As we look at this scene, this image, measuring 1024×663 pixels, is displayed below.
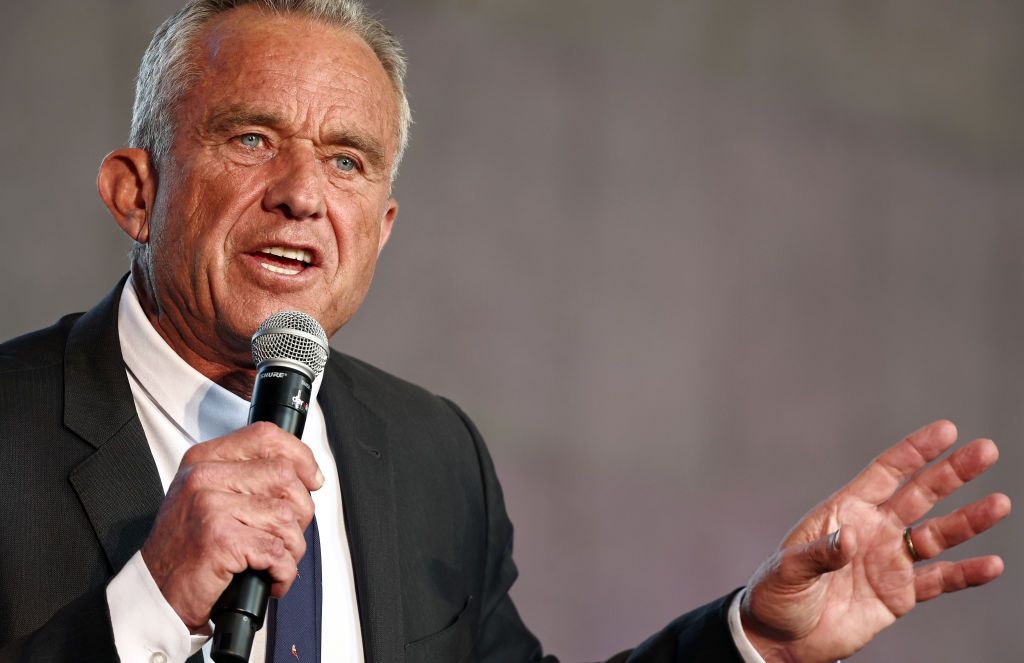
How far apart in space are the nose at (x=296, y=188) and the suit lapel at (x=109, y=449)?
0.40m

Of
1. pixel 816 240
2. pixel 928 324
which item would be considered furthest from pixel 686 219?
pixel 928 324

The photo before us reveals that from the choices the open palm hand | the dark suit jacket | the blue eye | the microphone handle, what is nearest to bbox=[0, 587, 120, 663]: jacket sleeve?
the dark suit jacket

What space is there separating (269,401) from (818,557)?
2.81 feet

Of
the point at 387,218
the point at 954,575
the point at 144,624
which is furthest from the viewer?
the point at 387,218

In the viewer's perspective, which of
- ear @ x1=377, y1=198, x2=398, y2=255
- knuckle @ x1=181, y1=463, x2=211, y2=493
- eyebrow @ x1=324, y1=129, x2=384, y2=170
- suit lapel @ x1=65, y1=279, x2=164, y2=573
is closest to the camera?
knuckle @ x1=181, y1=463, x2=211, y2=493

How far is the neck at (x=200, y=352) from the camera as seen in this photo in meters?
1.93

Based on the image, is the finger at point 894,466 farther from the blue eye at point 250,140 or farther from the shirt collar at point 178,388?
the blue eye at point 250,140

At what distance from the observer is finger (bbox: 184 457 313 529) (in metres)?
1.35

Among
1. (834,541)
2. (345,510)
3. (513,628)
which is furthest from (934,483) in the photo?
(345,510)

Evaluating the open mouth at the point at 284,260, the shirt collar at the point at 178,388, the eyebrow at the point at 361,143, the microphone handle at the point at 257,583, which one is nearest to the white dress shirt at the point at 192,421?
the shirt collar at the point at 178,388

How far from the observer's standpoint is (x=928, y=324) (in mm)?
3645

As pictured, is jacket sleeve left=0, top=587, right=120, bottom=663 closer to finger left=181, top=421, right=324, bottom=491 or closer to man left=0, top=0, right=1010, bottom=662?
man left=0, top=0, right=1010, bottom=662

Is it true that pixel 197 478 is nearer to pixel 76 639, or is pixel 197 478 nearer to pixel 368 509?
pixel 76 639

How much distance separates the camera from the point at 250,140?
191 centimetres
